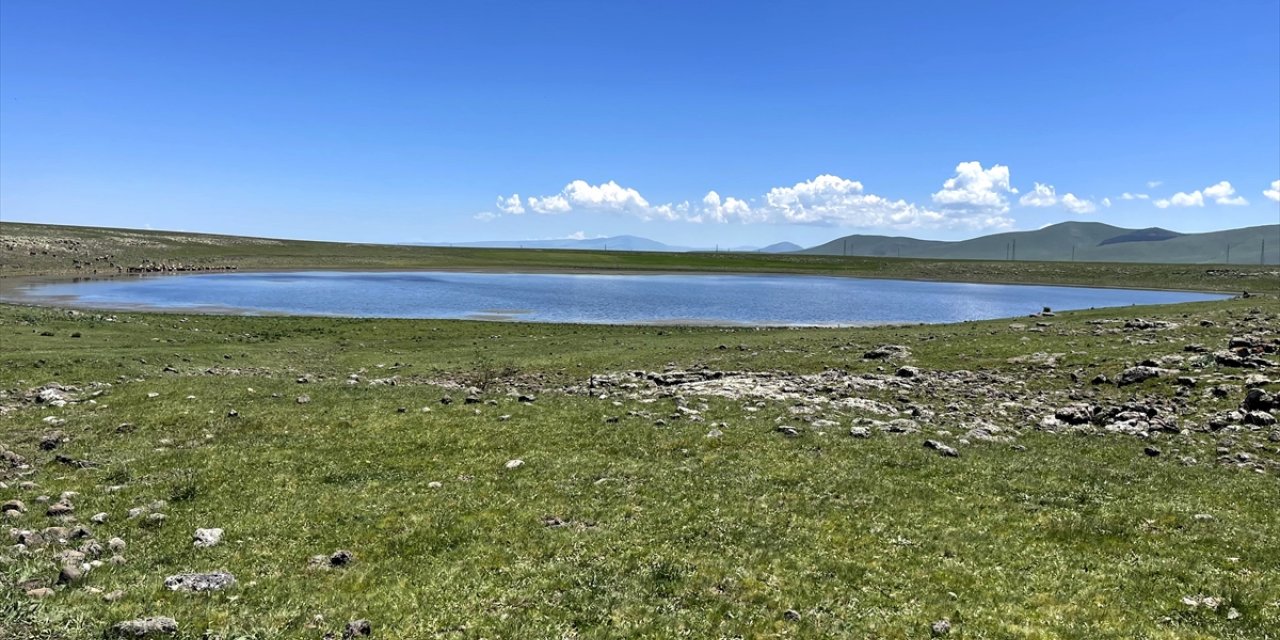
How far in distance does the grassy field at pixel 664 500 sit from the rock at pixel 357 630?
129mm

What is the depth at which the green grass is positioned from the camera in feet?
33.8

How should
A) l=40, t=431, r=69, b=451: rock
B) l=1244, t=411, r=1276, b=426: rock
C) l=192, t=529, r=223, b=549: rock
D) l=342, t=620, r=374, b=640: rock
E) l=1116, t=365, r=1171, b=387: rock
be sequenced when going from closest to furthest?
l=342, t=620, r=374, b=640: rock → l=192, t=529, r=223, b=549: rock → l=40, t=431, r=69, b=451: rock → l=1244, t=411, r=1276, b=426: rock → l=1116, t=365, r=1171, b=387: rock

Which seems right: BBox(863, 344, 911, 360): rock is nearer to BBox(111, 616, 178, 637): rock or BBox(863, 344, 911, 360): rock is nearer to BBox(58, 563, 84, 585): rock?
BBox(111, 616, 178, 637): rock

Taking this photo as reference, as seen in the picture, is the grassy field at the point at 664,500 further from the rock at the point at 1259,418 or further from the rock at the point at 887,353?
the rock at the point at 887,353

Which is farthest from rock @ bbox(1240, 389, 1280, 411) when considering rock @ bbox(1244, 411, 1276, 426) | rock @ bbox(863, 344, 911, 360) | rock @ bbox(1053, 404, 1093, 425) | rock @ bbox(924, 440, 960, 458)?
rock @ bbox(863, 344, 911, 360)

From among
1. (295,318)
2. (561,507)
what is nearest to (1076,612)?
(561,507)

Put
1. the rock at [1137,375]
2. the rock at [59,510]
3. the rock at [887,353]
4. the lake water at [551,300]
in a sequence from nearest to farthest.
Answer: the rock at [59,510] < the rock at [1137,375] < the rock at [887,353] < the lake water at [551,300]

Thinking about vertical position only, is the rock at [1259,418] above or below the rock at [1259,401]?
below

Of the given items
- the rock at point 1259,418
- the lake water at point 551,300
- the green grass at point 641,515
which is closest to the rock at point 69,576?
the green grass at point 641,515

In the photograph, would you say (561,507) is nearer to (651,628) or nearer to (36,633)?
(651,628)

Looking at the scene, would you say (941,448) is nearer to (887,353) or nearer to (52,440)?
(887,353)

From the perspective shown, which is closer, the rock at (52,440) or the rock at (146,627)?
the rock at (146,627)

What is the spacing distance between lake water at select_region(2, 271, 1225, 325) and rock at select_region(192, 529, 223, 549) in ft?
189

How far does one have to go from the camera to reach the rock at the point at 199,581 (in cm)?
1076
